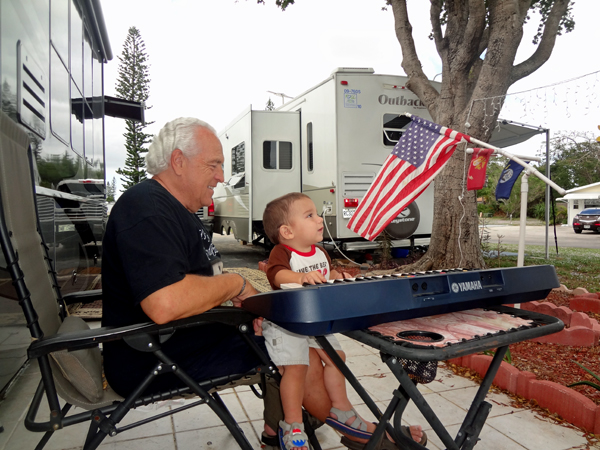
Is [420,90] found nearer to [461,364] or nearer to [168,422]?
[461,364]

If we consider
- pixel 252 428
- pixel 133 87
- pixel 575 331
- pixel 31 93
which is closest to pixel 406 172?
pixel 575 331

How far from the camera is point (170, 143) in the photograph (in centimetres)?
169

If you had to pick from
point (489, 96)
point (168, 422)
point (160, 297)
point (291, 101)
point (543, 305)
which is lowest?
point (168, 422)

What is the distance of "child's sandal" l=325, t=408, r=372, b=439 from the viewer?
167cm

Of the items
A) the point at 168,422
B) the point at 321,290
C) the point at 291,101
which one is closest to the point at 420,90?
the point at 291,101

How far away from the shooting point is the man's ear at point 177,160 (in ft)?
5.49

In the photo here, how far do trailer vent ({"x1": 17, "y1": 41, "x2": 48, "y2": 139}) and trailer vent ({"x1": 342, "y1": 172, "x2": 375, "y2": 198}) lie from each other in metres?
4.93

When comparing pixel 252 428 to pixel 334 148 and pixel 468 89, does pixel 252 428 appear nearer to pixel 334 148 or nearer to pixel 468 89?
pixel 334 148

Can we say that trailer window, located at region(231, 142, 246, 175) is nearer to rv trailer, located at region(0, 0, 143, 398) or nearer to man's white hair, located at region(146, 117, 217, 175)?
rv trailer, located at region(0, 0, 143, 398)

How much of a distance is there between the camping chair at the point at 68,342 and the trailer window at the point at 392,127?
6.27 m

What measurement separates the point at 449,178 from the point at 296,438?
4901mm

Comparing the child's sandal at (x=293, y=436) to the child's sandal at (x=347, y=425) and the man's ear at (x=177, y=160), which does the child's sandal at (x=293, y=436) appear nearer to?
the child's sandal at (x=347, y=425)

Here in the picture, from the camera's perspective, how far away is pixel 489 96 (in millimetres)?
5555

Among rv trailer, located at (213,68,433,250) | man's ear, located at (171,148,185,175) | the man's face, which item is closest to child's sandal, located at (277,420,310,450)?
the man's face
